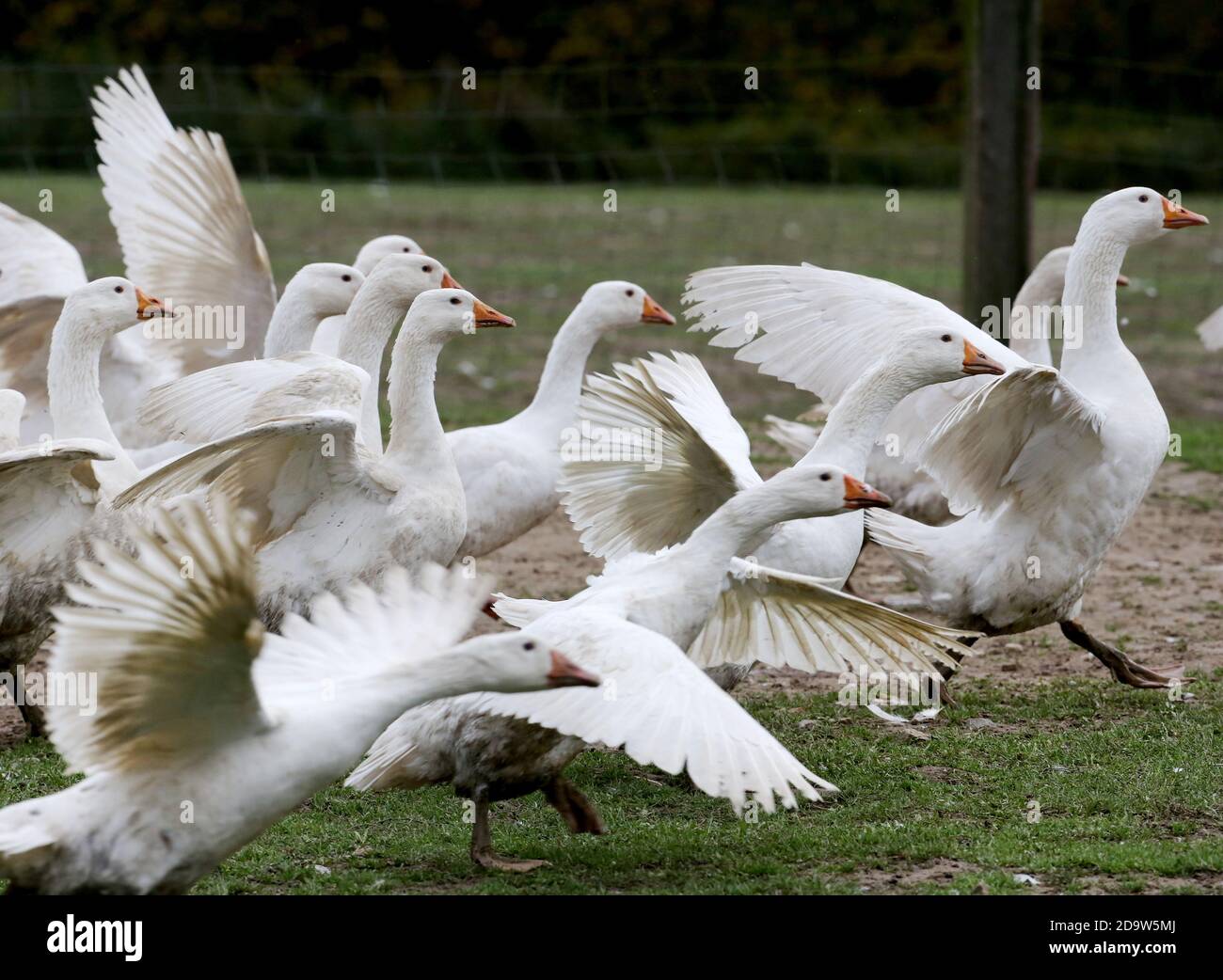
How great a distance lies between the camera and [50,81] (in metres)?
25.6

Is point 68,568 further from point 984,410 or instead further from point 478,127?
point 478,127

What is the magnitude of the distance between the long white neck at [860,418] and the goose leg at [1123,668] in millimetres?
1297

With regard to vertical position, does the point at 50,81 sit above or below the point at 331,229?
above

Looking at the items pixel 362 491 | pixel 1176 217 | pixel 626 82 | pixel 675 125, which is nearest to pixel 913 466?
pixel 1176 217

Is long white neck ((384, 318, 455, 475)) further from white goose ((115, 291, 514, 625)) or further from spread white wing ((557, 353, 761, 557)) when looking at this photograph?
spread white wing ((557, 353, 761, 557))

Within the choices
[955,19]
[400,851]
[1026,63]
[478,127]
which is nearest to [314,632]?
[400,851]

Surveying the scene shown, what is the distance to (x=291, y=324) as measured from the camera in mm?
6234

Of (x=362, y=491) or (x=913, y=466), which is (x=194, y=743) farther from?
(x=913, y=466)

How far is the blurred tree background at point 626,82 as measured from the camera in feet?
83.8

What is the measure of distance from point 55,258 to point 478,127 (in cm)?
1954

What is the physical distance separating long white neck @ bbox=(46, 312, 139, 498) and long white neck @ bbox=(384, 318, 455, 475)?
0.85 meters

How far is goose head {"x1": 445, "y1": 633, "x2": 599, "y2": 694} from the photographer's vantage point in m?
3.53

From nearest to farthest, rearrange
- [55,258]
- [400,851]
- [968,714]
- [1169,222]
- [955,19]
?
1. [400,851]
2. [968,714]
3. [1169,222]
4. [55,258]
5. [955,19]

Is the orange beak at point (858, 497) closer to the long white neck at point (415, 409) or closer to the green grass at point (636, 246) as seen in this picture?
the long white neck at point (415, 409)
